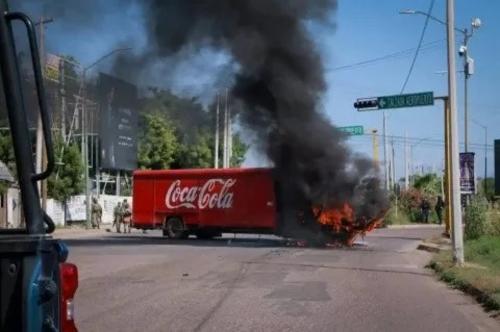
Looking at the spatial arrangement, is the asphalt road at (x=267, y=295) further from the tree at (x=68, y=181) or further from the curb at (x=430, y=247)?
the tree at (x=68, y=181)

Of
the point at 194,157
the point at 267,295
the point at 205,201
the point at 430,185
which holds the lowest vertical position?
the point at 267,295

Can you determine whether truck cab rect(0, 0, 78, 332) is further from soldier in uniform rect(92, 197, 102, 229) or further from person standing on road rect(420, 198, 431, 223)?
person standing on road rect(420, 198, 431, 223)

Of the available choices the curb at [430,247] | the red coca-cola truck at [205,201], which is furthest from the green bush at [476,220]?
the red coca-cola truck at [205,201]

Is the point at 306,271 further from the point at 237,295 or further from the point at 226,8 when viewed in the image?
the point at 226,8

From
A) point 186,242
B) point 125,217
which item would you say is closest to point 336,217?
point 186,242

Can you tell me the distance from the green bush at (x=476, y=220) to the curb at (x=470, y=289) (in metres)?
7.29

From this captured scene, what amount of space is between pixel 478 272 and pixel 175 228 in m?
16.6

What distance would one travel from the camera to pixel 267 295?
439 inches

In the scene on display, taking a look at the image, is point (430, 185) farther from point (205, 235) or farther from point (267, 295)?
point (267, 295)

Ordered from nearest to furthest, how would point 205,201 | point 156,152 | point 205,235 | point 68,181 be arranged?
1. point 205,201
2. point 205,235
3. point 68,181
4. point 156,152

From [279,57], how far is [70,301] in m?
19.3

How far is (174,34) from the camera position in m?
15.5

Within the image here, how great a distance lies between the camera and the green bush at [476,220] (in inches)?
866

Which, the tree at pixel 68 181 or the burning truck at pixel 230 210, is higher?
the tree at pixel 68 181
